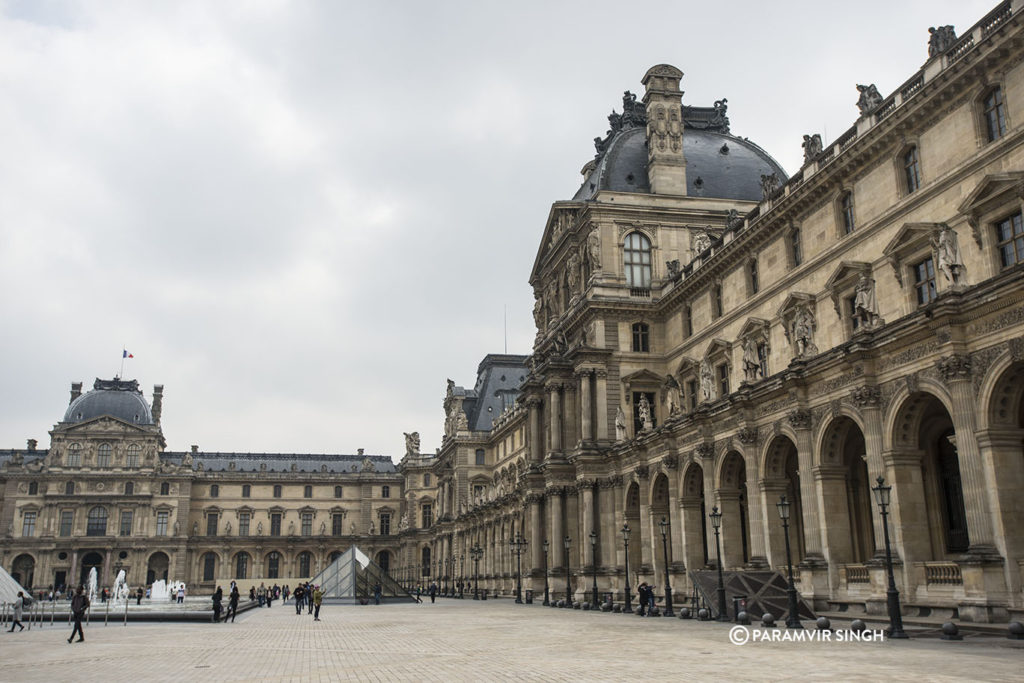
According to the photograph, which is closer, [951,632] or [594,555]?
[951,632]

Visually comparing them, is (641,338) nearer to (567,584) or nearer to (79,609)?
(567,584)

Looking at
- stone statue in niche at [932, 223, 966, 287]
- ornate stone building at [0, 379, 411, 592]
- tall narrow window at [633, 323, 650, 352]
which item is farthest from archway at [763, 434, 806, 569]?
ornate stone building at [0, 379, 411, 592]

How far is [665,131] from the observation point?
54.6 metres

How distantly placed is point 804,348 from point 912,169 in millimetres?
6730

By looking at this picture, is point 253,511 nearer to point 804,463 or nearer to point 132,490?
point 132,490

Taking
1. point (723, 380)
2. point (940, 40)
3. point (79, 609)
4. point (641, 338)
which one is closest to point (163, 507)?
point (641, 338)

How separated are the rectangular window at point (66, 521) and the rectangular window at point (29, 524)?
293 centimetres

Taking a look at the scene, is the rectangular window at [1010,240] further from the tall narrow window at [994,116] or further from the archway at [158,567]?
the archway at [158,567]

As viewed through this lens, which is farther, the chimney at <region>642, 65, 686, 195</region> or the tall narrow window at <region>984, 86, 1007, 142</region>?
the chimney at <region>642, 65, 686, 195</region>

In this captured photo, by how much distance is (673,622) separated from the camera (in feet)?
100

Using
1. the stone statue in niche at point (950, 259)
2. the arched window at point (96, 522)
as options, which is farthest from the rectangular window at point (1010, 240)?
the arched window at point (96, 522)

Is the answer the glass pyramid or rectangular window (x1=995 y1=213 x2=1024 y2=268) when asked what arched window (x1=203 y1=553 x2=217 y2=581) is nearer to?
the glass pyramid

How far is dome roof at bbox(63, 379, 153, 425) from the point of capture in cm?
11150

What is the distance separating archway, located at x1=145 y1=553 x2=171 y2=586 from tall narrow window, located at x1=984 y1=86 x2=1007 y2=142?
4022 inches
